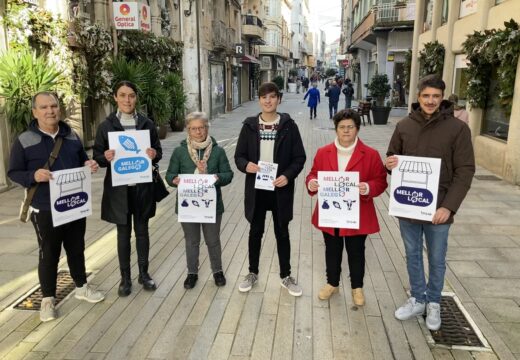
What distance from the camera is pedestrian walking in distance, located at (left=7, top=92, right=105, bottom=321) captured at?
11.5 ft

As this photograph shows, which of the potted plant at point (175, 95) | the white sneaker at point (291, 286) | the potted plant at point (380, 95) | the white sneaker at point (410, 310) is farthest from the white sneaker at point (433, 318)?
the potted plant at point (380, 95)

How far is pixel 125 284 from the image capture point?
4.30 metres

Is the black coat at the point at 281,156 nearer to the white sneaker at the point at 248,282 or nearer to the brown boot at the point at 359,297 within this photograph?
the white sneaker at the point at 248,282

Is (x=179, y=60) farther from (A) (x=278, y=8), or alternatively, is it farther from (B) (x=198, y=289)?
(A) (x=278, y=8)

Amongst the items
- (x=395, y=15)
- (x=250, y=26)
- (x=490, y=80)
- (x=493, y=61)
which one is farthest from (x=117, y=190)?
(x=250, y=26)

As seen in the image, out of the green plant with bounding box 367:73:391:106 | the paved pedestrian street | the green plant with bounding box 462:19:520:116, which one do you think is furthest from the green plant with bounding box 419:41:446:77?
the paved pedestrian street

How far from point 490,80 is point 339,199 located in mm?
8545

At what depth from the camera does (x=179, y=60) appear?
1764cm

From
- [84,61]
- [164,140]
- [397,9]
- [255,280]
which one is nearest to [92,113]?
[84,61]

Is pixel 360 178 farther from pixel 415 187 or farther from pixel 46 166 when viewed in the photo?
pixel 46 166

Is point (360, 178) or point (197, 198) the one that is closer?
point (360, 178)

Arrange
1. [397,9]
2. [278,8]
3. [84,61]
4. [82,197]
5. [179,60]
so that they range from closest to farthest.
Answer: [82,197] → [84,61] → [179,60] → [397,9] → [278,8]

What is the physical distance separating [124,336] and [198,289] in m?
0.98

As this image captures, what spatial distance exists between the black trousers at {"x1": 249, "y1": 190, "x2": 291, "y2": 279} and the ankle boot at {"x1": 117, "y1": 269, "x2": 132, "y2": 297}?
4.05ft
